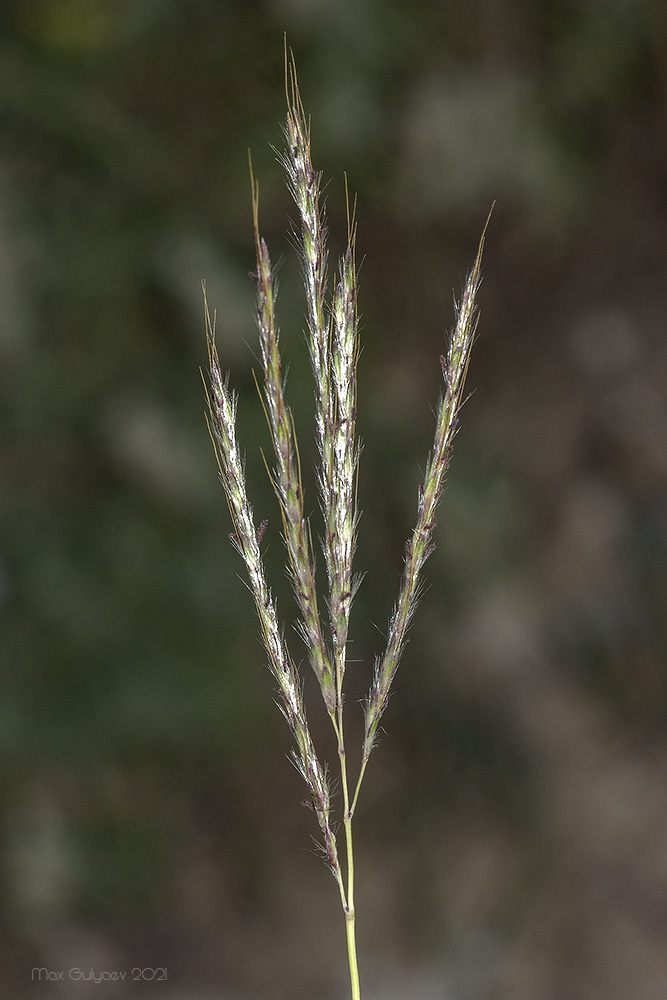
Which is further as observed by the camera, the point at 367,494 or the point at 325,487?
the point at 367,494

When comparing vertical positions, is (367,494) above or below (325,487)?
below

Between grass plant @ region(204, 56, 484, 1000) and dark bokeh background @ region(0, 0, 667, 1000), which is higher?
grass plant @ region(204, 56, 484, 1000)

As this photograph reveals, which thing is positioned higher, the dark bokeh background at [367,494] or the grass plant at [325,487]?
the grass plant at [325,487]

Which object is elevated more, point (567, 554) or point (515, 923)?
point (567, 554)

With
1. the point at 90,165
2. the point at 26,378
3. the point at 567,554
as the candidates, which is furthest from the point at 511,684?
the point at 90,165

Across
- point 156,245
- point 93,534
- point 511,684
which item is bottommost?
point 511,684

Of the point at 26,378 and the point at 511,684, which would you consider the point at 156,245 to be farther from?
the point at 511,684

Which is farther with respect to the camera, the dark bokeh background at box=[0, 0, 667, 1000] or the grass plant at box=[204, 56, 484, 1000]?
the dark bokeh background at box=[0, 0, 667, 1000]

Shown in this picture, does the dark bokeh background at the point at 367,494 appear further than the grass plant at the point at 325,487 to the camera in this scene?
Yes
